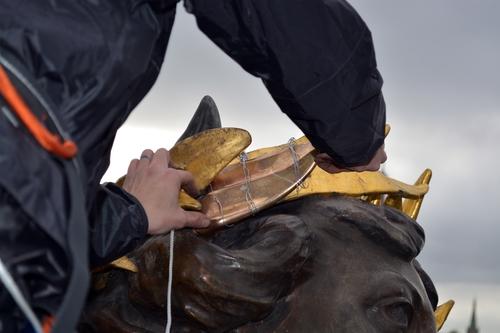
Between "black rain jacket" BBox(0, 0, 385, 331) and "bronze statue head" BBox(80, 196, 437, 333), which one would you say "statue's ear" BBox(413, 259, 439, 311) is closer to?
"bronze statue head" BBox(80, 196, 437, 333)

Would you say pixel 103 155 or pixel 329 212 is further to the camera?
pixel 329 212

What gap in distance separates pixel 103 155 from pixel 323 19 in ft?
1.09

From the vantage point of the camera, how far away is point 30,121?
3.24ft

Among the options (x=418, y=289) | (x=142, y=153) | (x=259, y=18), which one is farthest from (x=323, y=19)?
(x=418, y=289)

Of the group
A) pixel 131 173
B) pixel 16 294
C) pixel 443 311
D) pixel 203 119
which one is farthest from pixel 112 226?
pixel 443 311

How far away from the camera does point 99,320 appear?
6.03 ft

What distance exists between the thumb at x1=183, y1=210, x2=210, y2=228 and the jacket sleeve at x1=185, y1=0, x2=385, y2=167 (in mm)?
371

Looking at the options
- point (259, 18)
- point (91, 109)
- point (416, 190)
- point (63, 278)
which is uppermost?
point (416, 190)

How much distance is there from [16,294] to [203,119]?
1121mm

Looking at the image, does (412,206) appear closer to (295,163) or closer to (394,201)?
(394,201)

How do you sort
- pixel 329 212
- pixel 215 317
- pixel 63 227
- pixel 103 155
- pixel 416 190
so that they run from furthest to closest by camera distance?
pixel 416 190 < pixel 329 212 < pixel 215 317 < pixel 103 155 < pixel 63 227

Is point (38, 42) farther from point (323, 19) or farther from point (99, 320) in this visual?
point (99, 320)

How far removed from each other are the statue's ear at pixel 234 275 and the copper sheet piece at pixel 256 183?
8cm

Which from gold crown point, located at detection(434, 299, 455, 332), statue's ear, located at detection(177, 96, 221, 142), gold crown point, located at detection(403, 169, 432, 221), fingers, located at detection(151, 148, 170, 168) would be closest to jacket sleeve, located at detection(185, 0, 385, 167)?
fingers, located at detection(151, 148, 170, 168)
